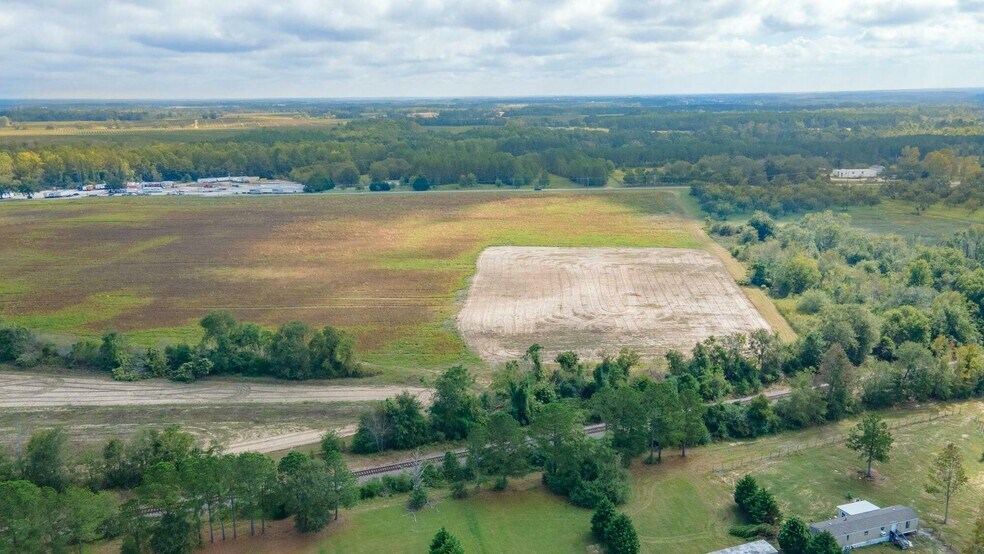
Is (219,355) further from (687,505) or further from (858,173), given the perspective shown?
(858,173)

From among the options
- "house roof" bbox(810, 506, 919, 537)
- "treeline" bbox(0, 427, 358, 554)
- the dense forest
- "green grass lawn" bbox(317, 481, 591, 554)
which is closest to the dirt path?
"treeline" bbox(0, 427, 358, 554)

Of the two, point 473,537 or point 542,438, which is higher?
point 542,438

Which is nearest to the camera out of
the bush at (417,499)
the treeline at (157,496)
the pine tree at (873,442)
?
the treeline at (157,496)

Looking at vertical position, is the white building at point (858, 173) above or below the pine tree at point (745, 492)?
above

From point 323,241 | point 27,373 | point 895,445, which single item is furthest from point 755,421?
point 323,241

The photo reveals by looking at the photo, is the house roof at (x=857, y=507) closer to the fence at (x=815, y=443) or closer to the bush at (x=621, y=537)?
the fence at (x=815, y=443)

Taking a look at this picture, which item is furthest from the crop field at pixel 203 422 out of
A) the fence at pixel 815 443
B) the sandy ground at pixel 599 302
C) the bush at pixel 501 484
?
the fence at pixel 815 443

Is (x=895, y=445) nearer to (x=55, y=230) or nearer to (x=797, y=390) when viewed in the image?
(x=797, y=390)

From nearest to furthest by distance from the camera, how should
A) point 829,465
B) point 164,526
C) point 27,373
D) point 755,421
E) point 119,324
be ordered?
point 164,526
point 829,465
point 755,421
point 27,373
point 119,324
